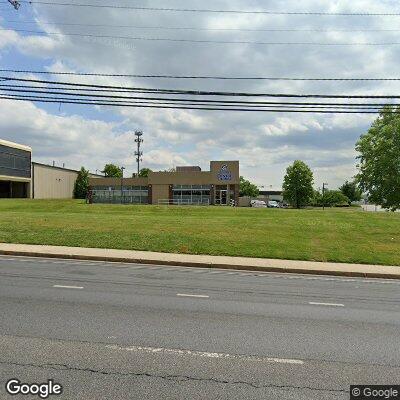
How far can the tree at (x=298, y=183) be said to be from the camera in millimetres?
72938

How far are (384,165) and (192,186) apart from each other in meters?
28.5

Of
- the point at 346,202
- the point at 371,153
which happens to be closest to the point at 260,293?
the point at 371,153

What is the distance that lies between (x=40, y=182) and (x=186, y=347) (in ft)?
247

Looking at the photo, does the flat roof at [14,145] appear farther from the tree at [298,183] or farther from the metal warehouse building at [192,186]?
the tree at [298,183]

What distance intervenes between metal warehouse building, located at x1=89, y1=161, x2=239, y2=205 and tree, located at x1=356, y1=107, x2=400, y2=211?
20344 millimetres

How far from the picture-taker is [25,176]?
226ft

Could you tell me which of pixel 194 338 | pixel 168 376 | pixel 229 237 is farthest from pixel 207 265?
pixel 168 376

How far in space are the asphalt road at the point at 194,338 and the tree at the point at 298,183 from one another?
64540 millimetres

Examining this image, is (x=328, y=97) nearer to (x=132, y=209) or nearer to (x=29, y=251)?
(x=29, y=251)

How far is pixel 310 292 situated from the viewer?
9.43 metres

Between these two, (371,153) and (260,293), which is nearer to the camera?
(260,293)
